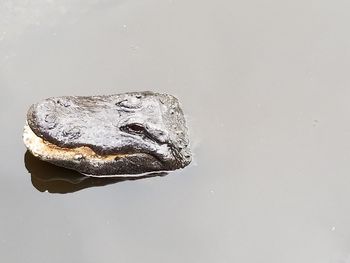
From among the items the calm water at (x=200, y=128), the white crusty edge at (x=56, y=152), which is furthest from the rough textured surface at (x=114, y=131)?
the calm water at (x=200, y=128)

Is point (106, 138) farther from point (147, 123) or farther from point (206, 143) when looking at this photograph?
point (206, 143)

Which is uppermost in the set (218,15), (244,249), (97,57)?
(218,15)

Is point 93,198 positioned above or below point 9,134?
below

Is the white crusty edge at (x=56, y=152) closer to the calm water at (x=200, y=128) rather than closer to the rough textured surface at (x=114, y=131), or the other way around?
the rough textured surface at (x=114, y=131)

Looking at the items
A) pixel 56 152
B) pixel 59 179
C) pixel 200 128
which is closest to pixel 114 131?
pixel 56 152

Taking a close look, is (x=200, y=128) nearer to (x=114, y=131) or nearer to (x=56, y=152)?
(x=114, y=131)

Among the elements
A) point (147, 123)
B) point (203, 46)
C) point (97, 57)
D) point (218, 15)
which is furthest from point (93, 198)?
point (218, 15)

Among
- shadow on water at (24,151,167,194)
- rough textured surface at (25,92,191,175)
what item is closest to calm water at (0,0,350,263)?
shadow on water at (24,151,167,194)
